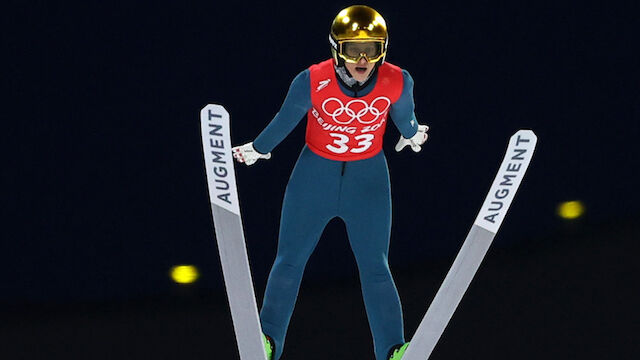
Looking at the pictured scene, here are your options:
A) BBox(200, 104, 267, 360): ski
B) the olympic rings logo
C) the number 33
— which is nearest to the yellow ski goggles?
the olympic rings logo

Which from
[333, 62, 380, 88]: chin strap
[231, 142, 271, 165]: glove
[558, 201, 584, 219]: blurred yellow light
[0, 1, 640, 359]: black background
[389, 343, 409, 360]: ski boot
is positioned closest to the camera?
[333, 62, 380, 88]: chin strap

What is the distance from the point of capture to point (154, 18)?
14.1ft

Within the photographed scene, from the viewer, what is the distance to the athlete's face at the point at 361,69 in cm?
338

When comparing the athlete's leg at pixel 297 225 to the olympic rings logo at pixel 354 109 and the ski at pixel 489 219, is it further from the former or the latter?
the ski at pixel 489 219

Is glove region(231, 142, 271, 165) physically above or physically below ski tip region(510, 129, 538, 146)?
above

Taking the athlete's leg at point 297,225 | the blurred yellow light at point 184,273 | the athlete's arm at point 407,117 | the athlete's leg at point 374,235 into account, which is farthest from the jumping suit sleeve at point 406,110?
the blurred yellow light at point 184,273

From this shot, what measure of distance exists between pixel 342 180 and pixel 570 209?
1672 mm

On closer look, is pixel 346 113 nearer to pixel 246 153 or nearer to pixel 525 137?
pixel 246 153

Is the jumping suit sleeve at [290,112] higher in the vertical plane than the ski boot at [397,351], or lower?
higher

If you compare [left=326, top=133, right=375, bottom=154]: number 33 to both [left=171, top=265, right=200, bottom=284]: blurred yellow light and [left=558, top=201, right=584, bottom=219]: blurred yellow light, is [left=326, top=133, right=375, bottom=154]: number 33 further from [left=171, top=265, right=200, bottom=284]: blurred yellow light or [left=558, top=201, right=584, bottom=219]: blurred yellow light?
[left=558, top=201, right=584, bottom=219]: blurred yellow light

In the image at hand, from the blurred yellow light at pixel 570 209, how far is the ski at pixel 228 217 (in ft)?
6.03

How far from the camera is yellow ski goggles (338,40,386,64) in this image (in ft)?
11.0

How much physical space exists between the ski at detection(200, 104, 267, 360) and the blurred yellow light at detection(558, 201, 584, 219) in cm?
184

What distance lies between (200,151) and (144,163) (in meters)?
0.20
